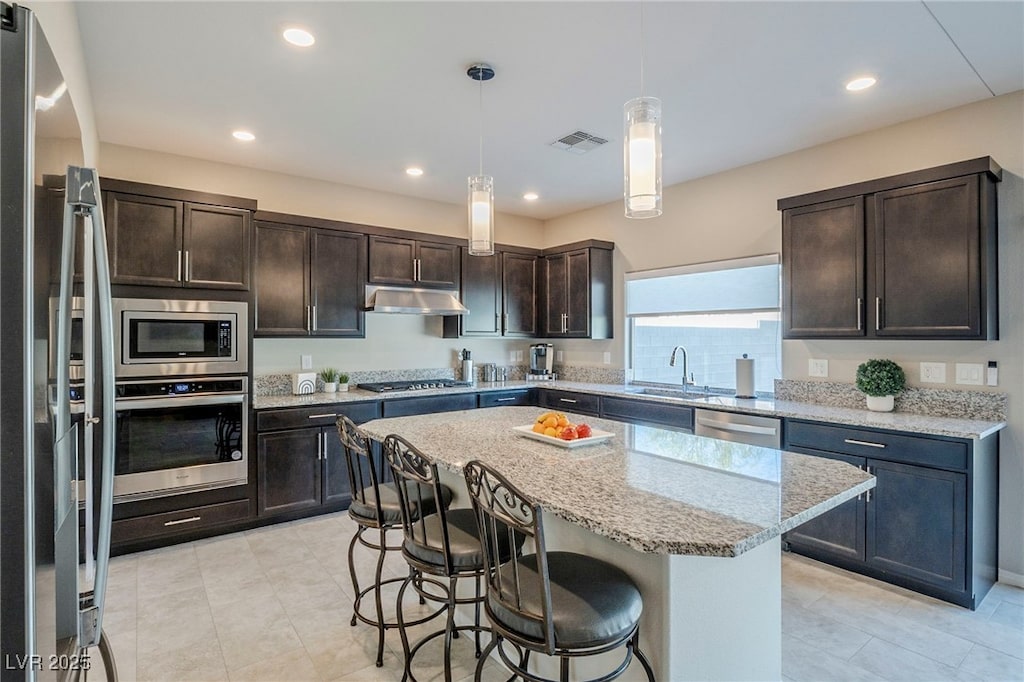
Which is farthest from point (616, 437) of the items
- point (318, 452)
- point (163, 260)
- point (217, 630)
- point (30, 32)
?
point (163, 260)

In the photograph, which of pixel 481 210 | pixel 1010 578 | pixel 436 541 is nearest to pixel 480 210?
pixel 481 210

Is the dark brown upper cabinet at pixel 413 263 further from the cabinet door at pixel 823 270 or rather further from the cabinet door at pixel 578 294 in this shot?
the cabinet door at pixel 823 270

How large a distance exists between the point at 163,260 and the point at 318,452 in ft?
5.66

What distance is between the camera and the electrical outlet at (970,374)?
3.14m

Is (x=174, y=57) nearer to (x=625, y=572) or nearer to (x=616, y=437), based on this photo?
(x=616, y=437)

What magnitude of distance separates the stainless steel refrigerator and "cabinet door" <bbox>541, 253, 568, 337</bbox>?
465 cm

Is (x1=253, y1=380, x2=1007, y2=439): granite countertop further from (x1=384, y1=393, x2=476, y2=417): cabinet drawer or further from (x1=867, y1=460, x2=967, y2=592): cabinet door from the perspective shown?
(x1=867, y1=460, x2=967, y2=592): cabinet door

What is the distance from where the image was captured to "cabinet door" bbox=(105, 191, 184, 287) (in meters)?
3.43

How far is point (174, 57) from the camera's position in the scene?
2686 mm

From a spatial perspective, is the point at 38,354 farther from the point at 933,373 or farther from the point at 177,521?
the point at 933,373

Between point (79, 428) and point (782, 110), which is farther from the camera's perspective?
point (782, 110)

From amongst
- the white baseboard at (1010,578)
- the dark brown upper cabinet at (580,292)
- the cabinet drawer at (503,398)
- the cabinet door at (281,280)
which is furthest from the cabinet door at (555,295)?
the white baseboard at (1010,578)

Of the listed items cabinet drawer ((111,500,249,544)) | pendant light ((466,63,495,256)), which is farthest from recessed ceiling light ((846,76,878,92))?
cabinet drawer ((111,500,249,544))

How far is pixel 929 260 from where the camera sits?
3055mm
